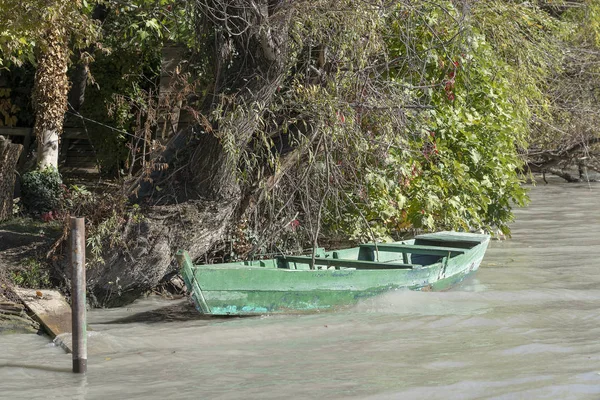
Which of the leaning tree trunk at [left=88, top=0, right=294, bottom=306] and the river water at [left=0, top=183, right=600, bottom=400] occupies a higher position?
the leaning tree trunk at [left=88, top=0, right=294, bottom=306]

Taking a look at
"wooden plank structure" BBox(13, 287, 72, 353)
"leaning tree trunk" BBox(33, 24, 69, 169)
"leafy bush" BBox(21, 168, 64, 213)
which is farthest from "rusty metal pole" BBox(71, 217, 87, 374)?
"leaning tree trunk" BBox(33, 24, 69, 169)

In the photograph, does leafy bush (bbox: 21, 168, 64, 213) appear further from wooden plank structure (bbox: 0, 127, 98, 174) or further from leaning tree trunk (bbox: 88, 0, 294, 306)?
wooden plank structure (bbox: 0, 127, 98, 174)

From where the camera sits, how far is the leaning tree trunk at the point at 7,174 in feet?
40.3

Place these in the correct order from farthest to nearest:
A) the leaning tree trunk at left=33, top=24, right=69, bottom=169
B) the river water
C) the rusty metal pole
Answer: the leaning tree trunk at left=33, top=24, right=69, bottom=169, the rusty metal pole, the river water

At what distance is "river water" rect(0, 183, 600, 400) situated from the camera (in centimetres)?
710

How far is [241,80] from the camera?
34.7 feet

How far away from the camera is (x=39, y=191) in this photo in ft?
44.3

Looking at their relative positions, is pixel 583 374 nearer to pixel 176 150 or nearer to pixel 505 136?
pixel 176 150

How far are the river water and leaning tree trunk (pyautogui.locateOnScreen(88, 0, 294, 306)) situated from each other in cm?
46

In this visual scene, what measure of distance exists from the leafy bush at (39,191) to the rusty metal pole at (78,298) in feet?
19.7

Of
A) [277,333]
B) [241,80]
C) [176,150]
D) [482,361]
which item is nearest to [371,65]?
[241,80]

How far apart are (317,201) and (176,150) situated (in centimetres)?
176

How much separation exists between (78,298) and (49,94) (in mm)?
7519

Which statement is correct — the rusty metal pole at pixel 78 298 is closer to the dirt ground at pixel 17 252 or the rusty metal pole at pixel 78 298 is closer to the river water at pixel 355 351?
the river water at pixel 355 351
